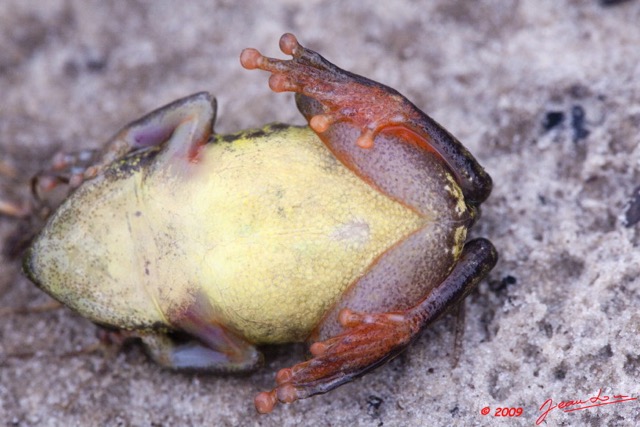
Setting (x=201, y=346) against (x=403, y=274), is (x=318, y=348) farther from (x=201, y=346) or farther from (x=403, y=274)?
(x=201, y=346)

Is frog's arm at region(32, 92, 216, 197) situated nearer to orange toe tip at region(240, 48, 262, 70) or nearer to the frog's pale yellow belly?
the frog's pale yellow belly

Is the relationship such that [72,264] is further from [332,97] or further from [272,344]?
[332,97]

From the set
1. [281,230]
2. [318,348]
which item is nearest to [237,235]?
[281,230]

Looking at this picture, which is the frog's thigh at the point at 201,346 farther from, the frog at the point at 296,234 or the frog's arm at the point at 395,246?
the frog's arm at the point at 395,246

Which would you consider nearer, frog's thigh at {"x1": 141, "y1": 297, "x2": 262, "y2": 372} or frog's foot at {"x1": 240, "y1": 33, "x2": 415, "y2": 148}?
frog's foot at {"x1": 240, "y1": 33, "x2": 415, "y2": 148}

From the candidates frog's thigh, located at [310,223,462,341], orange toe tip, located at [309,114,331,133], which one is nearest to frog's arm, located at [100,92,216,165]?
orange toe tip, located at [309,114,331,133]
